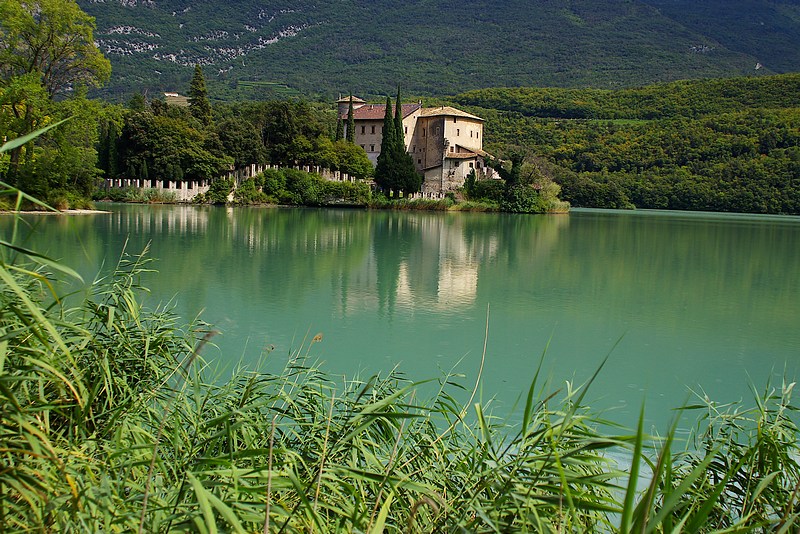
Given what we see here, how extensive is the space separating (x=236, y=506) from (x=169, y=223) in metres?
20.0

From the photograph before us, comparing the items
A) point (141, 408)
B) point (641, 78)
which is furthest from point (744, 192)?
point (641, 78)

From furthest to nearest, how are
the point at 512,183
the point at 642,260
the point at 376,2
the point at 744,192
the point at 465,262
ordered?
1. the point at 376,2
2. the point at 744,192
3. the point at 512,183
4. the point at 642,260
5. the point at 465,262

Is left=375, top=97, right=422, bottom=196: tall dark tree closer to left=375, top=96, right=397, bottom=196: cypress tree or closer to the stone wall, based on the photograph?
left=375, top=96, right=397, bottom=196: cypress tree

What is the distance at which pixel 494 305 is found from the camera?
9102mm

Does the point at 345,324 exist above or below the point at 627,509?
below

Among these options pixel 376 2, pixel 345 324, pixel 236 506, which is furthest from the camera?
pixel 376 2

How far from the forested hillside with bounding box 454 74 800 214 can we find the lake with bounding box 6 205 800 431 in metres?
31.1

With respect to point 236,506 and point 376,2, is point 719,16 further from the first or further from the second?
point 236,506

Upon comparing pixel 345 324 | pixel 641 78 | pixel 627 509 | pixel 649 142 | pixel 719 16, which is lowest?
pixel 345 324

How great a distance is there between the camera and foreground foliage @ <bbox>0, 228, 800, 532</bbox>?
1.73 metres

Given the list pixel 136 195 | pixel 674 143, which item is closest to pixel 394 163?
pixel 136 195

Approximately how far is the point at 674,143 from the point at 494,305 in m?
47.8

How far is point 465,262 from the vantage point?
45.5 feet

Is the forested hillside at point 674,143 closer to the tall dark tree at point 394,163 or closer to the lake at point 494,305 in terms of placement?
the tall dark tree at point 394,163
